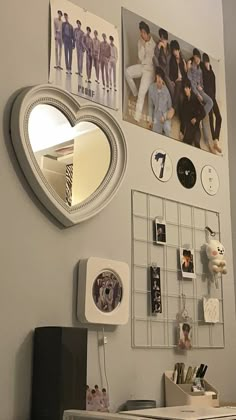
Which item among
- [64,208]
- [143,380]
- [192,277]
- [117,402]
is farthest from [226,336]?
[64,208]

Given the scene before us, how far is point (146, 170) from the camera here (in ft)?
5.48

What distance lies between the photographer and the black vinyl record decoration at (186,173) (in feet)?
5.83

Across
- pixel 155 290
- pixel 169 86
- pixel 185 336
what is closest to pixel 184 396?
pixel 185 336

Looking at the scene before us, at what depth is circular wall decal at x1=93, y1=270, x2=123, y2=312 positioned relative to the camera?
1.40 m

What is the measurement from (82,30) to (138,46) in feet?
0.78

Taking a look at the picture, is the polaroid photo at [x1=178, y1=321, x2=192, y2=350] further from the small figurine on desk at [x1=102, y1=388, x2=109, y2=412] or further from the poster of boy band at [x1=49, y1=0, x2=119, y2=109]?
the poster of boy band at [x1=49, y1=0, x2=119, y2=109]

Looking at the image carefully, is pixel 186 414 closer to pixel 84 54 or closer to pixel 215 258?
pixel 215 258

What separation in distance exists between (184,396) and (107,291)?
0.36 metres

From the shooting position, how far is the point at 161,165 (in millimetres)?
1716

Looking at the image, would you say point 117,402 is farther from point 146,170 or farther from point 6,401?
point 146,170

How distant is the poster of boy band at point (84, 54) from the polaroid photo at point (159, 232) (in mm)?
359

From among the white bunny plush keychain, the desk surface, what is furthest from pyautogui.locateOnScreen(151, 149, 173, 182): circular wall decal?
the desk surface

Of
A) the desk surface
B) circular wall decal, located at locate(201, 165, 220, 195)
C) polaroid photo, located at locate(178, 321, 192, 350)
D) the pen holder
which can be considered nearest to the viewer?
the desk surface

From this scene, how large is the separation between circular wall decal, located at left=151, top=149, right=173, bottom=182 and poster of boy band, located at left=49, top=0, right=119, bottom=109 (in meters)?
0.20
